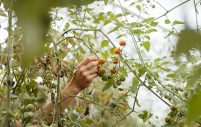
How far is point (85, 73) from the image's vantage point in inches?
82.9

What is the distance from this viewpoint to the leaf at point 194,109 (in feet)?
0.83

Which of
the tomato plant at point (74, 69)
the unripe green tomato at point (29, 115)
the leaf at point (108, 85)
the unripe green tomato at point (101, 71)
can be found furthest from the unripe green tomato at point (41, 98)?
→ the unripe green tomato at point (101, 71)

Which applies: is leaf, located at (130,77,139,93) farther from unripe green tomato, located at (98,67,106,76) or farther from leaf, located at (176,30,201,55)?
leaf, located at (176,30,201,55)

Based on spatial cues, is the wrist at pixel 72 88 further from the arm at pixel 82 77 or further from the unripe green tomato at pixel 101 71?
the unripe green tomato at pixel 101 71

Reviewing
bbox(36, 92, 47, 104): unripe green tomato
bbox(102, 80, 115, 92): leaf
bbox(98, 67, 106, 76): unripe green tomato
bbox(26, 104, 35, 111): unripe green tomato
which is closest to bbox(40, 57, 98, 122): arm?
bbox(98, 67, 106, 76): unripe green tomato

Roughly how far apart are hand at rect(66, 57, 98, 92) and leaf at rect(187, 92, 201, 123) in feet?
5.87

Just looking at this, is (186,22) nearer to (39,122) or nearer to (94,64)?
(39,122)

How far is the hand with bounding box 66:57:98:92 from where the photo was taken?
82.4 inches

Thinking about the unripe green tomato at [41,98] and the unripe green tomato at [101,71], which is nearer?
the unripe green tomato at [41,98]

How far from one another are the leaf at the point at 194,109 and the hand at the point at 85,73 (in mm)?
1790

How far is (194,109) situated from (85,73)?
6.07 feet

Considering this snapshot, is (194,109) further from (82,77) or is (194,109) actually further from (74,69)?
(74,69)

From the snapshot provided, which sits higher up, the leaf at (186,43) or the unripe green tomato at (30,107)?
the leaf at (186,43)

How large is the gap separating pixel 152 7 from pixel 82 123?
94 cm
